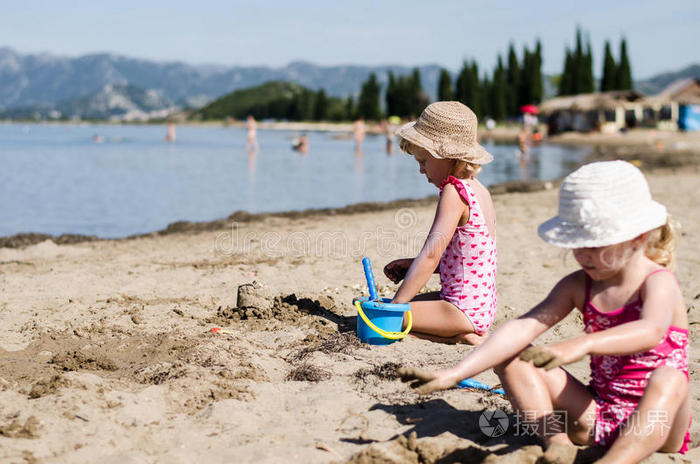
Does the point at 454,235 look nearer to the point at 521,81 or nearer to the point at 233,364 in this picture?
the point at 233,364

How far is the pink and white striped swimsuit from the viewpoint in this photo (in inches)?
101

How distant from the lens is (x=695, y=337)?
177 inches

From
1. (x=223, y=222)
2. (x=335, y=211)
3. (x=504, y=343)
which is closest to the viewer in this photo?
(x=504, y=343)

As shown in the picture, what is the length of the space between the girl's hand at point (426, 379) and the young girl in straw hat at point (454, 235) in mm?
1509

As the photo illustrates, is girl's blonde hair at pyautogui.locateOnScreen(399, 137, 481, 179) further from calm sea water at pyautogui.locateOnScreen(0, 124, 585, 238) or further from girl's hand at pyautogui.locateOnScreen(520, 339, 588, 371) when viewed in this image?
calm sea water at pyautogui.locateOnScreen(0, 124, 585, 238)

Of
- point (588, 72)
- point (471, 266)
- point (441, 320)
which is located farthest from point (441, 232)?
point (588, 72)

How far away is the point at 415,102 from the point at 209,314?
72.5 metres

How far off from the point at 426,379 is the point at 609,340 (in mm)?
668

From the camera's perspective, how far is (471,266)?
4121mm

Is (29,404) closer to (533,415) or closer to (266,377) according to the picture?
(266,377)

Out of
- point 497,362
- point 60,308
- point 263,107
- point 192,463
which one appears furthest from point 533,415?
point 263,107

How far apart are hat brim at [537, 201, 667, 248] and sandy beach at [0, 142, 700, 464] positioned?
85cm

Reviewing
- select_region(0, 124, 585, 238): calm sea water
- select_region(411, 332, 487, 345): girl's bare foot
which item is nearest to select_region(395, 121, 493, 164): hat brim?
select_region(411, 332, 487, 345): girl's bare foot

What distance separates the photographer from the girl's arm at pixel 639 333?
2350 mm
